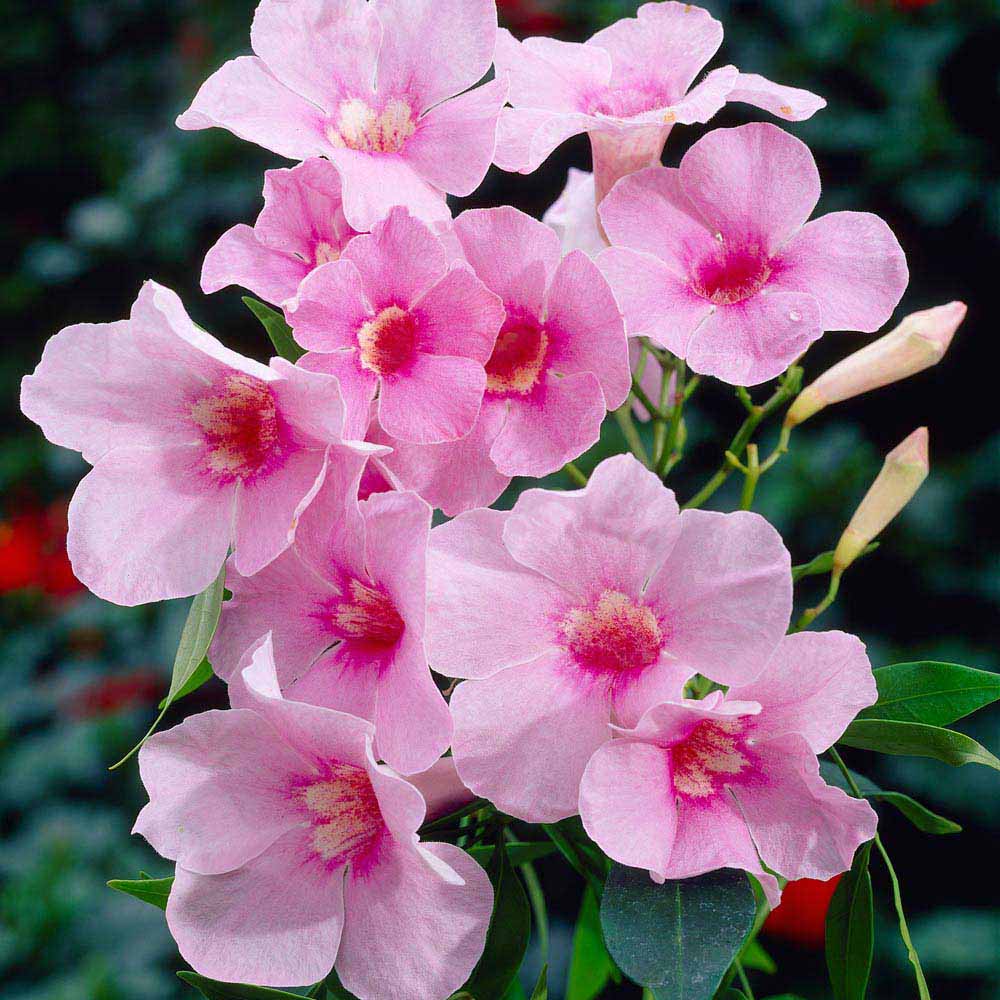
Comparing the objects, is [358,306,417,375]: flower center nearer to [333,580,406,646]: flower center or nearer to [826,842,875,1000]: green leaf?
[333,580,406,646]: flower center

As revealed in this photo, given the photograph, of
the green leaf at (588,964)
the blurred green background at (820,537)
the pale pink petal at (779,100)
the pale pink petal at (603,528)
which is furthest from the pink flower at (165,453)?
the blurred green background at (820,537)

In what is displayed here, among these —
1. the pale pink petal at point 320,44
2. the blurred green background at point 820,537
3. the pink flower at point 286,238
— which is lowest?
the blurred green background at point 820,537

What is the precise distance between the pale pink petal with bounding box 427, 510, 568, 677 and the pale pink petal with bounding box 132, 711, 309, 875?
117 millimetres

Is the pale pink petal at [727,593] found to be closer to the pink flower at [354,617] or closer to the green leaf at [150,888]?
the pink flower at [354,617]

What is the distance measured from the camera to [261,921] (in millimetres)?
594

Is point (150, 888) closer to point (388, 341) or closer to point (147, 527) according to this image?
point (147, 527)

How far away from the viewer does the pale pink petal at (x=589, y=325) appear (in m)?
0.60

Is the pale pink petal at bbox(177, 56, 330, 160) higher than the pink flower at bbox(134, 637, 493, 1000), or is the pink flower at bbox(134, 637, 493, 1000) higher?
the pale pink petal at bbox(177, 56, 330, 160)

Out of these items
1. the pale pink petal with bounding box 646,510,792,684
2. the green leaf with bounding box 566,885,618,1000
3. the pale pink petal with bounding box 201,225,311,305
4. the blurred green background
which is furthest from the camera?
the blurred green background

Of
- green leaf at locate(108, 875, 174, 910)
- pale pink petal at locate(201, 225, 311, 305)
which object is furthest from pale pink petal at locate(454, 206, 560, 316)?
green leaf at locate(108, 875, 174, 910)

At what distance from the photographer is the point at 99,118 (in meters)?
3.19

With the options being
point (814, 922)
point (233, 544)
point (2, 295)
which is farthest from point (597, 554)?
point (2, 295)

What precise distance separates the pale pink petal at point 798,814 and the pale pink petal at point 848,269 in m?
0.23

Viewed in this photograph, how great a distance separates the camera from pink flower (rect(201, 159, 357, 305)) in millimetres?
628
